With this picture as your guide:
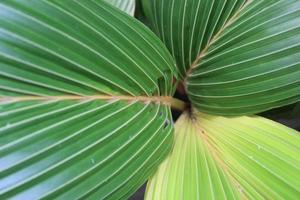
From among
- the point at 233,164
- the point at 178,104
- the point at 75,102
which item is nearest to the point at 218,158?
the point at 233,164

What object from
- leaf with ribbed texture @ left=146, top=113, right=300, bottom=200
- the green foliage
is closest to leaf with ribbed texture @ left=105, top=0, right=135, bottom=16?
the green foliage

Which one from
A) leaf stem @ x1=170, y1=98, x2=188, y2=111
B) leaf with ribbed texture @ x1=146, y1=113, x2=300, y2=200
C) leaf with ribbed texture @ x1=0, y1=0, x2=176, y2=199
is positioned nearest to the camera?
leaf with ribbed texture @ x1=0, y1=0, x2=176, y2=199

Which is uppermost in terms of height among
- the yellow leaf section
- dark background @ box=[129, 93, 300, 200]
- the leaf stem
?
the leaf stem

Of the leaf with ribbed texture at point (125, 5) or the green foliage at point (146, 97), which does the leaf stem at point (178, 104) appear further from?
the leaf with ribbed texture at point (125, 5)

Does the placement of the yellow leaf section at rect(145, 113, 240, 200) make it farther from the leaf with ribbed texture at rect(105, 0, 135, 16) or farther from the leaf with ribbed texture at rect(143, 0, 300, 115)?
the leaf with ribbed texture at rect(105, 0, 135, 16)

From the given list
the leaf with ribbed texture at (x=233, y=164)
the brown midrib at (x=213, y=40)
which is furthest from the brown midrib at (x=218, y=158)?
the brown midrib at (x=213, y=40)

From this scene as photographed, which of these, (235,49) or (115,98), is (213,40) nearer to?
(235,49)
